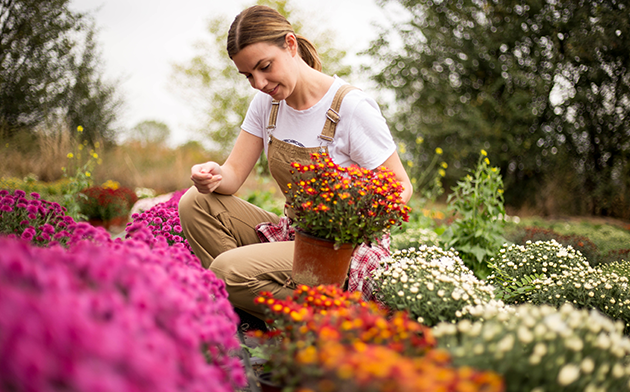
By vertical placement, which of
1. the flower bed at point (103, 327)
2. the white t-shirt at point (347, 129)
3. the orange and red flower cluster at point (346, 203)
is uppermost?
the white t-shirt at point (347, 129)

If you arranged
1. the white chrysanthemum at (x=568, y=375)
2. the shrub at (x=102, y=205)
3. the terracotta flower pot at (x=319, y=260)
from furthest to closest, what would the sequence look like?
the shrub at (x=102, y=205) → the terracotta flower pot at (x=319, y=260) → the white chrysanthemum at (x=568, y=375)

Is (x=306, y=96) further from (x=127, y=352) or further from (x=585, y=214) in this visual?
(x=585, y=214)

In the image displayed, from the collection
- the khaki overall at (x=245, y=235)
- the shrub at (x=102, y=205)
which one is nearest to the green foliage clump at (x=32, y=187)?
the shrub at (x=102, y=205)

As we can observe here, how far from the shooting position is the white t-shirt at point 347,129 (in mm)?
2020

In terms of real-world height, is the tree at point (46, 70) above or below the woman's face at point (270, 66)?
above

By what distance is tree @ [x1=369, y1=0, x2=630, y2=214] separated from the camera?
24.9ft

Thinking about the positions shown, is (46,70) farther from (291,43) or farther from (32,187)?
(291,43)

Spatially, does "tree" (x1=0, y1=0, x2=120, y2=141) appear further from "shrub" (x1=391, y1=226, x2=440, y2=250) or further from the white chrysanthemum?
the white chrysanthemum

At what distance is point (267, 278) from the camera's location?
1929 millimetres

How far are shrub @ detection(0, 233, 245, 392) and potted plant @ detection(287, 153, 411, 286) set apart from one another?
671 millimetres

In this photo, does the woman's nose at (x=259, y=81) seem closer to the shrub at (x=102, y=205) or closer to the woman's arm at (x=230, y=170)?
the woman's arm at (x=230, y=170)

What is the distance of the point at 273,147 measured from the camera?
2229mm

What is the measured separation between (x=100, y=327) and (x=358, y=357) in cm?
47

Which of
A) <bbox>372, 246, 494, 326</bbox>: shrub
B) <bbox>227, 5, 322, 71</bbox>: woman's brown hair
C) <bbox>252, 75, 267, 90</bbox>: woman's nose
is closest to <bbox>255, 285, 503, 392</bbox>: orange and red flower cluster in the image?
<bbox>372, 246, 494, 326</bbox>: shrub
